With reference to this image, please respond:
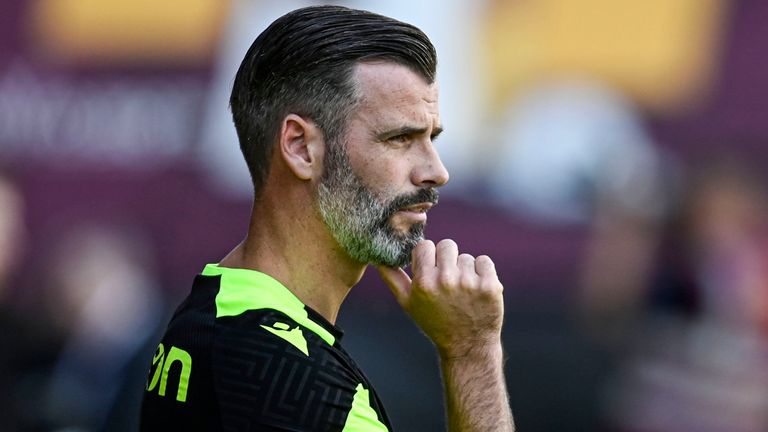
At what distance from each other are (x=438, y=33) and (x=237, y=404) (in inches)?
293

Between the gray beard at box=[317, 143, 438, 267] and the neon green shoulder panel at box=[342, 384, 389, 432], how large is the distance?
36 cm

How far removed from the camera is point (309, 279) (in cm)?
329

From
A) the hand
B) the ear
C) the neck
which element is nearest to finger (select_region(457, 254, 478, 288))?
the hand

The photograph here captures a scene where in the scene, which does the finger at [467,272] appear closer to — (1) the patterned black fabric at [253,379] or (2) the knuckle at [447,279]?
(2) the knuckle at [447,279]

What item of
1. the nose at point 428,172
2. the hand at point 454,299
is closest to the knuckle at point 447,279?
the hand at point 454,299

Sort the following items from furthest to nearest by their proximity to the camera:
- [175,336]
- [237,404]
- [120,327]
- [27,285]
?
1. [27,285]
2. [120,327]
3. [175,336]
4. [237,404]

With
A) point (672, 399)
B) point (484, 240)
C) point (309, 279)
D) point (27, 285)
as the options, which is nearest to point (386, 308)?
point (484, 240)

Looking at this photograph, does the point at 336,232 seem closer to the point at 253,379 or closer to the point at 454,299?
the point at 454,299

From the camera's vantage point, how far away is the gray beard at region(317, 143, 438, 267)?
127 inches

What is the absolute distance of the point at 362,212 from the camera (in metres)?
3.23

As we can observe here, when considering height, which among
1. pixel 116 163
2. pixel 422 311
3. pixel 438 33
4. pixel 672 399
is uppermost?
pixel 438 33

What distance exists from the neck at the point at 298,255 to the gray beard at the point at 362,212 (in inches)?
2.0

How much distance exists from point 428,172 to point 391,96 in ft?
0.67

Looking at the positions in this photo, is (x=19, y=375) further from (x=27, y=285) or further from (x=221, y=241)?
(x=221, y=241)
